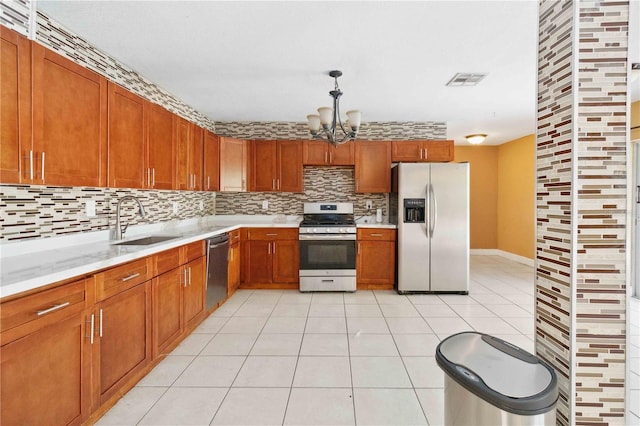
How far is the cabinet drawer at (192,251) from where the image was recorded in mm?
2724

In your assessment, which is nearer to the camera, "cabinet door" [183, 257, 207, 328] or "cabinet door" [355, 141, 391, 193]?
"cabinet door" [183, 257, 207, 328]

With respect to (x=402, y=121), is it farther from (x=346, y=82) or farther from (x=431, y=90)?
(x=346, y=82)

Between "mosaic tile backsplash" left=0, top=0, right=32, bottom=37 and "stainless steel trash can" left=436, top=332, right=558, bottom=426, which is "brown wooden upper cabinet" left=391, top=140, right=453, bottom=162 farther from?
"mosaic tile backsplash" left=0, top=0, right=32, bottom=37

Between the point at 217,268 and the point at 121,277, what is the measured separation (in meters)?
1.57

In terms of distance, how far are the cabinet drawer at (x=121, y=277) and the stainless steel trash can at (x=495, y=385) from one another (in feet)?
5.95

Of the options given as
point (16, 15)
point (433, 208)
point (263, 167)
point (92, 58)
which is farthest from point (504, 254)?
point (16, 15)

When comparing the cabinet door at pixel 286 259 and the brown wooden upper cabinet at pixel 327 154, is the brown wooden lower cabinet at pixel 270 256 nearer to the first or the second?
the cabinet door at pixel 286 259

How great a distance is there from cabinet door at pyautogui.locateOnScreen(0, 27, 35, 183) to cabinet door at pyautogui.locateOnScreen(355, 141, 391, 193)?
371 cm

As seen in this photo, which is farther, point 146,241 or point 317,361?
point 146,241

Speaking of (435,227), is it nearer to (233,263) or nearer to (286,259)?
(286,259)

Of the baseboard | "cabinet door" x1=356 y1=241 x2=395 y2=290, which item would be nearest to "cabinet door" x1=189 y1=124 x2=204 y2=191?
"cabinet door" x1=356 y1=241 x2=395 y2=290

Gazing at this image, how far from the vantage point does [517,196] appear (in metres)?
6.13

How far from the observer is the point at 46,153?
1704 millimetres

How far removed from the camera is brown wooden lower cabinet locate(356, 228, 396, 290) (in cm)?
435
